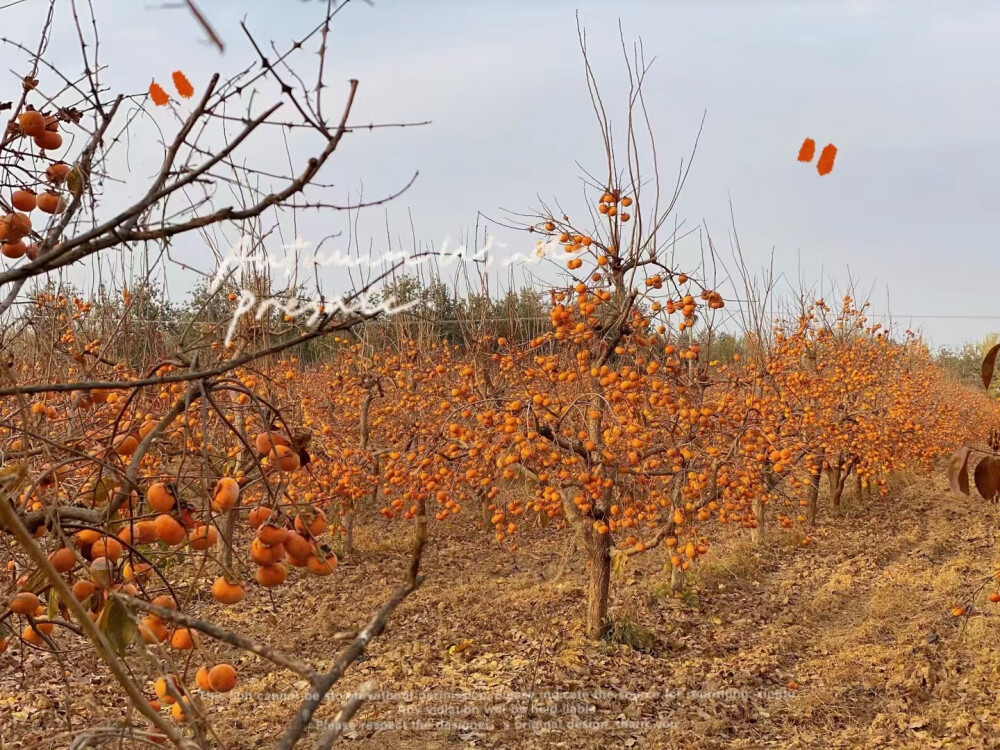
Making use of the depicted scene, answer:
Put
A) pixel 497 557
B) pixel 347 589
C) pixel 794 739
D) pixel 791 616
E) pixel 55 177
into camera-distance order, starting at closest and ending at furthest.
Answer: pixel 55 177 < pixel 794 739 < pixel 791 616 < pixel 347 589 < pixel 497 557

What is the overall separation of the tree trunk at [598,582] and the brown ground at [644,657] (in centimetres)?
17

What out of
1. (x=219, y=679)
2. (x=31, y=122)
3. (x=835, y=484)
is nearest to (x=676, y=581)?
(x=835, y=484)

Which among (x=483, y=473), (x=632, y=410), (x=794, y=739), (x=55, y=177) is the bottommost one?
(x=794, y=739)

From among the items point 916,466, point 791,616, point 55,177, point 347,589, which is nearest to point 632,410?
point 791,616

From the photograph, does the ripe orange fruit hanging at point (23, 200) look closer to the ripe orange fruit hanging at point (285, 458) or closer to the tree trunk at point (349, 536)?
the ripe orange fruit hanging at point (285, 458)

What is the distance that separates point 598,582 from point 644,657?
59cm

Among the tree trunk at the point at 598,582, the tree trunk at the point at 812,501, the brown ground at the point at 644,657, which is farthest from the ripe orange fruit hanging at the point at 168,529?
the tree trunk at the point at 812,501

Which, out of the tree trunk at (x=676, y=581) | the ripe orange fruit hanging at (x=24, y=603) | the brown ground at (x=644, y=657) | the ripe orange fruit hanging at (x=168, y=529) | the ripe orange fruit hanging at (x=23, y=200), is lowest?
the brown ground at (x=644, y=657)

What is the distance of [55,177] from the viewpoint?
4.85 ft

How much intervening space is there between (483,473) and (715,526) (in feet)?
15.9

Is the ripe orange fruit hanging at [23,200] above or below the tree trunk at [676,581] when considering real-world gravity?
above

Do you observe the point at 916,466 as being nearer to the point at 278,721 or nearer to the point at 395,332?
the point at 395,332

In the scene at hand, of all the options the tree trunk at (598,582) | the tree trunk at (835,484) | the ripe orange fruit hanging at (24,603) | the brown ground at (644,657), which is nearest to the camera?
the ripe orange fruit hanging at (24,603)

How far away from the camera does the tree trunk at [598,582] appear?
17.3 ft
